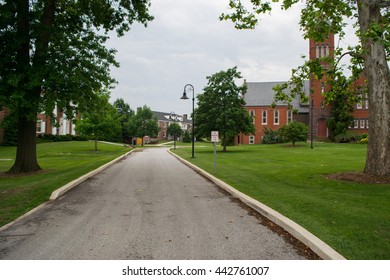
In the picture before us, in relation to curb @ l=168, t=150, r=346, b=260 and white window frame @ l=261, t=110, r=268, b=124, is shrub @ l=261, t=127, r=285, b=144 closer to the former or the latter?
white window frame @ l=261, t=110, r=268, b=124

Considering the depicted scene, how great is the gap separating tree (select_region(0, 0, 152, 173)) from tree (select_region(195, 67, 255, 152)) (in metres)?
20.8

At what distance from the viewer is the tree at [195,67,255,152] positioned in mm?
37375

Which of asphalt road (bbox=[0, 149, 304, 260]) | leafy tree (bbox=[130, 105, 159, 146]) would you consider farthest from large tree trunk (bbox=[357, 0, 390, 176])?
leafy tree (bbox=[130, 105, 159, 146])

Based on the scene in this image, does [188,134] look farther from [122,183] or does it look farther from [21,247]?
[21,247]

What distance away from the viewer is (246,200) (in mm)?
8586

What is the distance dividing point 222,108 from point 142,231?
109ft

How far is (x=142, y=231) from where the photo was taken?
233 inches

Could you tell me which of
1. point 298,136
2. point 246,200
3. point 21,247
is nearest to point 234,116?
point 298,136

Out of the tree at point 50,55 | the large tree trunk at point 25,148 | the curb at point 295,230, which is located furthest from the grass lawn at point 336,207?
the large tree trunk at point 25,148

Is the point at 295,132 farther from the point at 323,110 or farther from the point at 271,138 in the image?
the point at 323,110

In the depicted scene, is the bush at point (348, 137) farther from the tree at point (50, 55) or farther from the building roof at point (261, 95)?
the tree at point (50, 55)

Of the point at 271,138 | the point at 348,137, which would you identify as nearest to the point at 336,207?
the point at 348,137

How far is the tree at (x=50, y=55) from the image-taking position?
1366 centimetres
